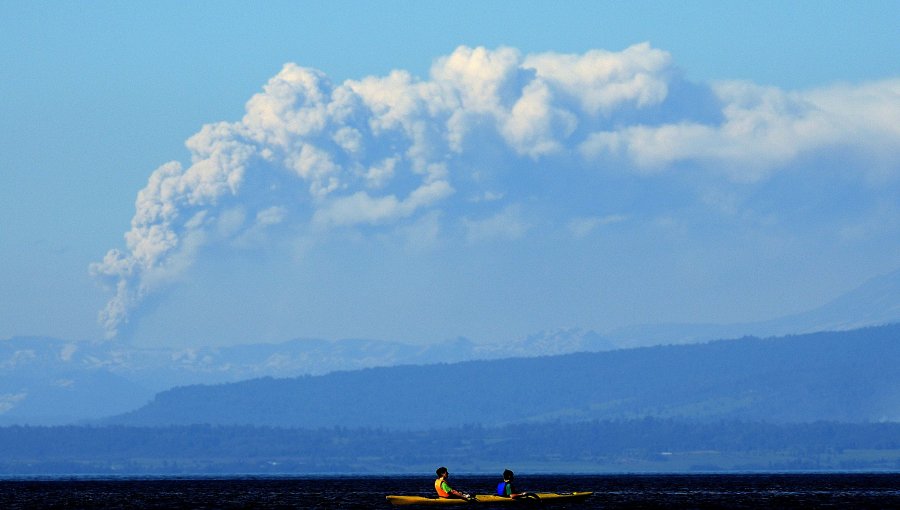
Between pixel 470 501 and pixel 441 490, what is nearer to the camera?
pixel 470 501

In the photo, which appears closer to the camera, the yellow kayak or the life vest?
the yellow kayak

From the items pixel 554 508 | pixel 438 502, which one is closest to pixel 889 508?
pixel 554 508

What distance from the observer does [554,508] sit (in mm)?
195875

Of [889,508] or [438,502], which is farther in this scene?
[889,508]

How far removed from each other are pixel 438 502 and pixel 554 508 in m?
16.8

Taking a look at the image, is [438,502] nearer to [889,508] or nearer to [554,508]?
[554,508]

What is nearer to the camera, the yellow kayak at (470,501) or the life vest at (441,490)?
the yellow kayak at (470,501)

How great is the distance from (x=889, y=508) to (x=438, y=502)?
2099 inches

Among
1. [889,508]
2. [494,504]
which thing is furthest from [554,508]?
[889,508]

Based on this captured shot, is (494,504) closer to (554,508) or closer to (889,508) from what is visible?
A: (554,508)

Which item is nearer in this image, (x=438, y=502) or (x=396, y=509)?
(x=438, y=502)

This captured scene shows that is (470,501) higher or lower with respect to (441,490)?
lower

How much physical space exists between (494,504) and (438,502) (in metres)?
16.0

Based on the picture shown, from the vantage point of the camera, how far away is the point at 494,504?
200m
